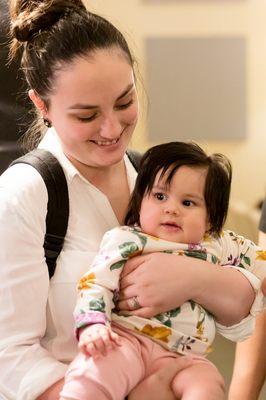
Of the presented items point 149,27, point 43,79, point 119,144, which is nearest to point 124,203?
point 119,144

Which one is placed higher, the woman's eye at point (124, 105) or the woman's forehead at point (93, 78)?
the woman's forehead at point (93, 78)

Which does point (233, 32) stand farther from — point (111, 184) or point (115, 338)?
point (115, 338)

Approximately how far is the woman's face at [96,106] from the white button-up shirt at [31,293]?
132 mm

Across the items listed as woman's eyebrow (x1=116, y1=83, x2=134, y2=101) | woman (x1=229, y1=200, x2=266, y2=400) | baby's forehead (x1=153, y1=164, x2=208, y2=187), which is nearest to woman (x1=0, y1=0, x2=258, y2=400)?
woman's eyebrow (x1=116, y1=83, x2=134, y2=101)

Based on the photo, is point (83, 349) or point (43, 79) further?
point (43, 79)

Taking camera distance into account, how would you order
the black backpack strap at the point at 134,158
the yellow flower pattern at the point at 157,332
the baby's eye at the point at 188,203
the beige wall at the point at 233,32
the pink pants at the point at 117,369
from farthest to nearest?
the beige wall at the point at 233,32, the black backpack strap at the point at 134,158, the baby's eye at the point at 188,203, the yellow flower pattern at the point at 157,332, the pink pants at the point at 117,369

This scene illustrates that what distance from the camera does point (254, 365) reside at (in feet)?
7.68

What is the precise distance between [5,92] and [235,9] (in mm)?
3875

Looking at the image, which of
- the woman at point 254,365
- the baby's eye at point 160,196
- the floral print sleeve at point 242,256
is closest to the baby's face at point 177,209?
the baby's eye at point 160,196

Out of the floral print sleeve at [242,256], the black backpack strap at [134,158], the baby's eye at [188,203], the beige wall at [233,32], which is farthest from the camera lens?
the beige wall at [233,32]

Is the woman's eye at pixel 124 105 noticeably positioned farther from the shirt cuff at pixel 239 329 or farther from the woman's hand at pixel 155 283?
the shirt cuff at pixel 239 329

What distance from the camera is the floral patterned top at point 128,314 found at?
4.84 feet

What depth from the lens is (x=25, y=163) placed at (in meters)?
1.64

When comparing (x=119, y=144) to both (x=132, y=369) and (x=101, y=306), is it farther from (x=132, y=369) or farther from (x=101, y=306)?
(x=132, y=369)
